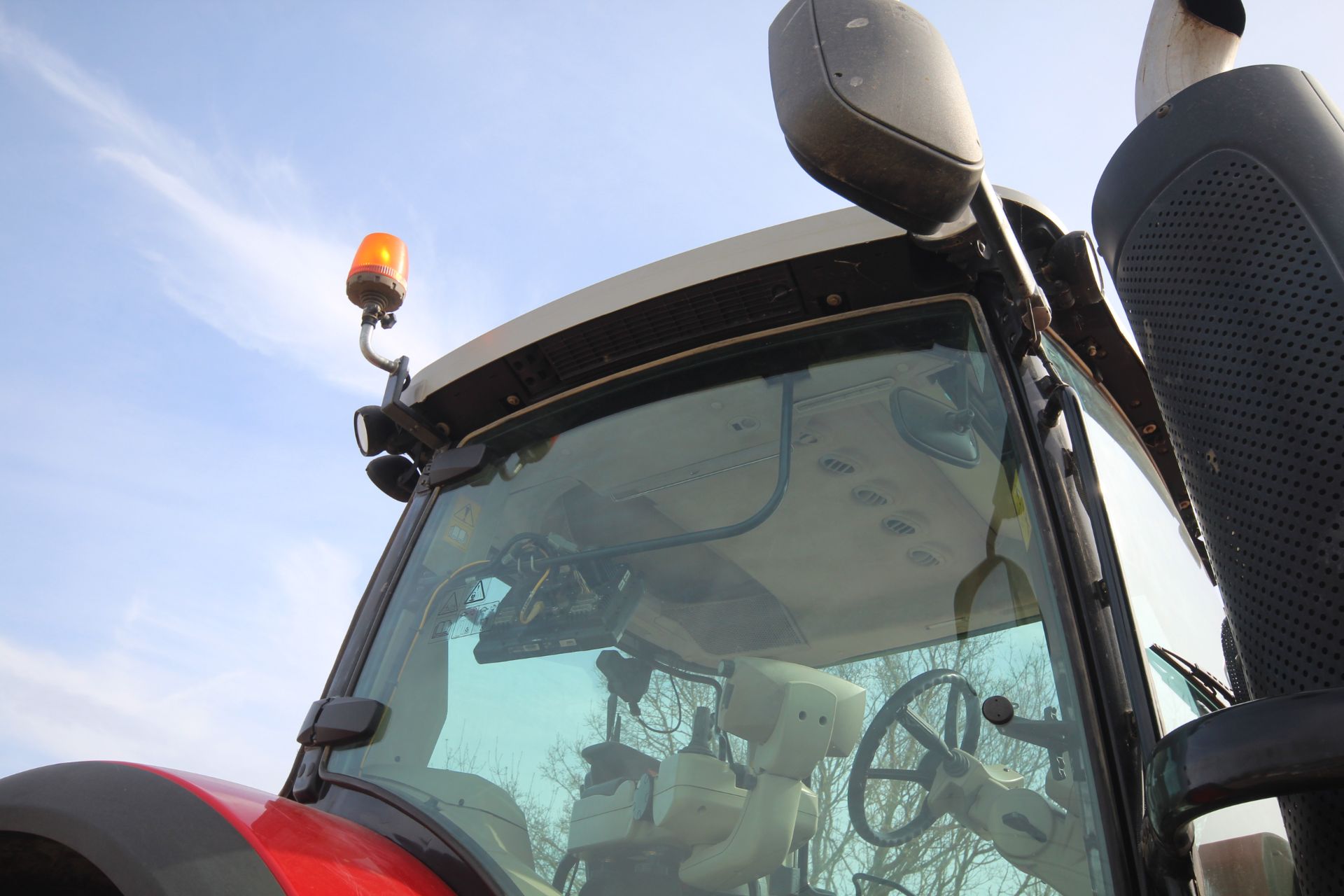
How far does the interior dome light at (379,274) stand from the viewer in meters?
2.04

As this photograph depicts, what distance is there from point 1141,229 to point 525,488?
118cm

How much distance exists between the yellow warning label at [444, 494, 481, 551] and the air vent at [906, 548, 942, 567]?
0.79 m

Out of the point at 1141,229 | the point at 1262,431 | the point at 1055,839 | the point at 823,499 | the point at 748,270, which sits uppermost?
the point at 748,270

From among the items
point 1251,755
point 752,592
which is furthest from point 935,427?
point 1251,755

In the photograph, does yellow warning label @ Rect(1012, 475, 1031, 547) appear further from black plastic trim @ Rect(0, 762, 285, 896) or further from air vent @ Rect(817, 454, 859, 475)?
black plastic trim @ Rect(0, 762, 285, 896)

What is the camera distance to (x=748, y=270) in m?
1.71

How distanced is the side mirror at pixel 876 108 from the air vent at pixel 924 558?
730mm

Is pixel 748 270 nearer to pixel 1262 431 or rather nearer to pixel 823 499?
pixel 823 499

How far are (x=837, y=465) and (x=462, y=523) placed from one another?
715 millimetres

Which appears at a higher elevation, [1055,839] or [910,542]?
[910,542]

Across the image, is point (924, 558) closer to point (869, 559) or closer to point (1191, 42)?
point (869, 559)

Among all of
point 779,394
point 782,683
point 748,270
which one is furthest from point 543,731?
point 748,270

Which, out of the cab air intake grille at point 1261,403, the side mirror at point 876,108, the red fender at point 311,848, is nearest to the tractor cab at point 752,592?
the red fender at point 311,848

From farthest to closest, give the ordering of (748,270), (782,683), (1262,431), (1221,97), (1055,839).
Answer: (748,270), (782,683), (1055,839), (1221,97), (1262,431)
